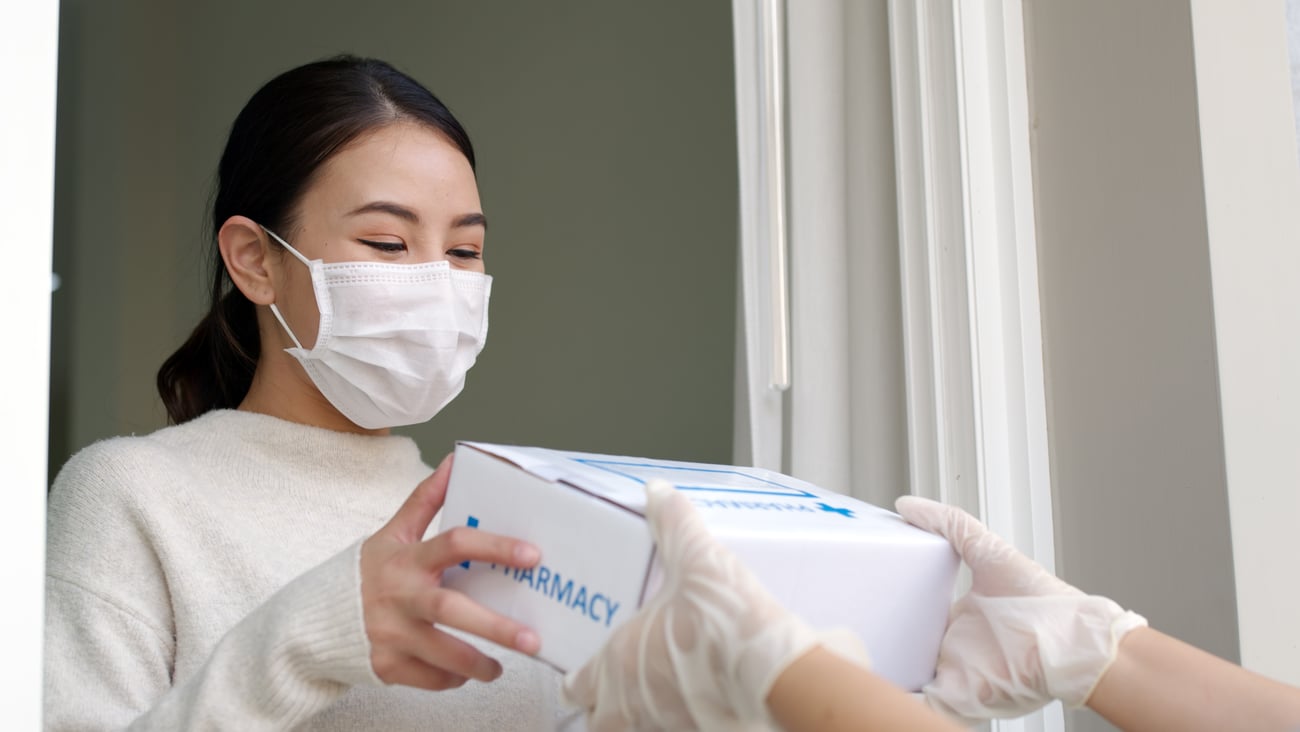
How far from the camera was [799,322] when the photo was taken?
147 cm

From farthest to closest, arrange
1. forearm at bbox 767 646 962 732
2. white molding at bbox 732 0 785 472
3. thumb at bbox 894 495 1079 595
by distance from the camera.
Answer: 1. white molding at bbox 732 0 785 472
2. thumb at bbox 894 495 1079 595
3. forearm at bbox 767 646 962 732

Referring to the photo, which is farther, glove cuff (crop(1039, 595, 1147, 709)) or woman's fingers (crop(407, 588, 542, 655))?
glove cuff (crop(1039, 595, 1147, 709))

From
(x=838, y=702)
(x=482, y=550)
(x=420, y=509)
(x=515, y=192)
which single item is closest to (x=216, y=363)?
(x=420, y=509)

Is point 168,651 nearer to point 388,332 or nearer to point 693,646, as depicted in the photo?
point 388,332

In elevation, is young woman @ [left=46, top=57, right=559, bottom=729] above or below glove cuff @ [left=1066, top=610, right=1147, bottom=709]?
above

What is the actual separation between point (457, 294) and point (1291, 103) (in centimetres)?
93

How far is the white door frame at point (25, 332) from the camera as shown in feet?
2.07

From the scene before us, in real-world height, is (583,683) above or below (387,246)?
below

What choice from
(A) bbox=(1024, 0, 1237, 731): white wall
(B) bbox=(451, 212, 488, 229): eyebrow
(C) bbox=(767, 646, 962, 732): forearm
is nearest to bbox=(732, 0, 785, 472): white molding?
(A) bbox=(1024, 0, 1237, 731): white wall

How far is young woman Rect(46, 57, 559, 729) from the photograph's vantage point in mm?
758

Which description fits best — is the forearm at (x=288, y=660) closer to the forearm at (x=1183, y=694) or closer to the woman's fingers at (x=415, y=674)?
the woman's fingers at (x=415, y=674)

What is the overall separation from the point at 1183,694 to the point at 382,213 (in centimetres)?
82

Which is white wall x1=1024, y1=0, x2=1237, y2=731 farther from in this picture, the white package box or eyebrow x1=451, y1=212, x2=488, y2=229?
eyebrow x1=451, y1=212, x2=488, y2=229

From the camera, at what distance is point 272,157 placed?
119 centimetres
